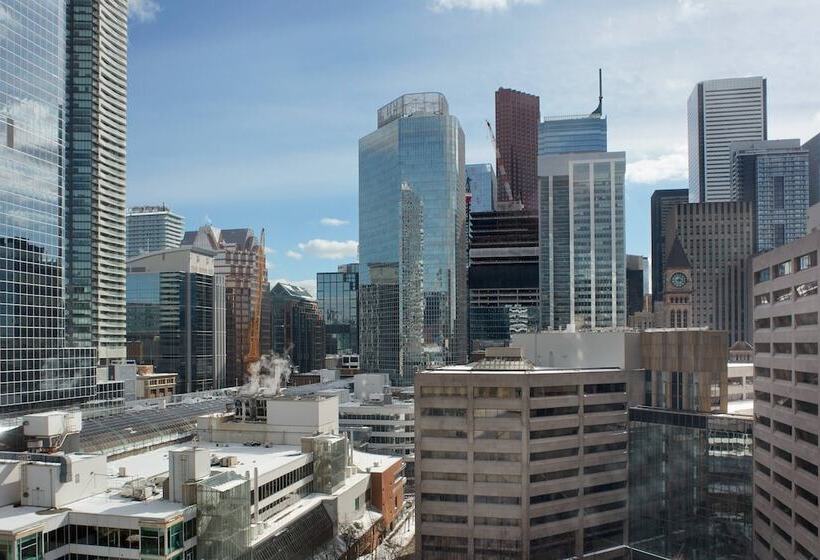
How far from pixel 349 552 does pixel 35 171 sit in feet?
335

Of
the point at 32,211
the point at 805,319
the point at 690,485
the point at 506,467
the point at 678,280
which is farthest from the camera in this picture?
the point at 678,280

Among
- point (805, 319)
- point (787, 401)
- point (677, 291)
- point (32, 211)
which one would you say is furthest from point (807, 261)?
point (32, 211)

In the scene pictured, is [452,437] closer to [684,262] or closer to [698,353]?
[698,353]

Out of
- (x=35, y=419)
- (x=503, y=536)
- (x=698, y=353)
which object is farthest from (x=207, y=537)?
(x=698, y=353)

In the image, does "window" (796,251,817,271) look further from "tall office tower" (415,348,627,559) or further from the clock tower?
the clock tower

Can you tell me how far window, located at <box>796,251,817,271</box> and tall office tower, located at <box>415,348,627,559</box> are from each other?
31338 mm

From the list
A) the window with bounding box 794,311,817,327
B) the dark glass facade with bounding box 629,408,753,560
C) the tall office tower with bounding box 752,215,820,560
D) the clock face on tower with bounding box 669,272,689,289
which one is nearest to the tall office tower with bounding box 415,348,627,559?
the dark glass facade with bounding box 629,408,753,560

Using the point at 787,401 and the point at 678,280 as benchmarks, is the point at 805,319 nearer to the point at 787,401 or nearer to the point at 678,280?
the point at 787,401

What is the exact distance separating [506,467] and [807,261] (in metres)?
41.6

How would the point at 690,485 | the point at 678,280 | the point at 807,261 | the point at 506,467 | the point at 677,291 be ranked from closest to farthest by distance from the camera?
1. the point at 807,261
2. the point at 506,467
3. the point at 690,485
4. the point at 677,291
5. the point at 678,280

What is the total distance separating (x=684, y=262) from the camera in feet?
641

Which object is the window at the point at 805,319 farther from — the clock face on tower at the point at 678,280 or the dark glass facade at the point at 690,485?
the clock face on tower at the point at 678,280

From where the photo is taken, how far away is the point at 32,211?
139375 mm

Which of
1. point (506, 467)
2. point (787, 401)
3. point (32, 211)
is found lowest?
point (506, 467)
